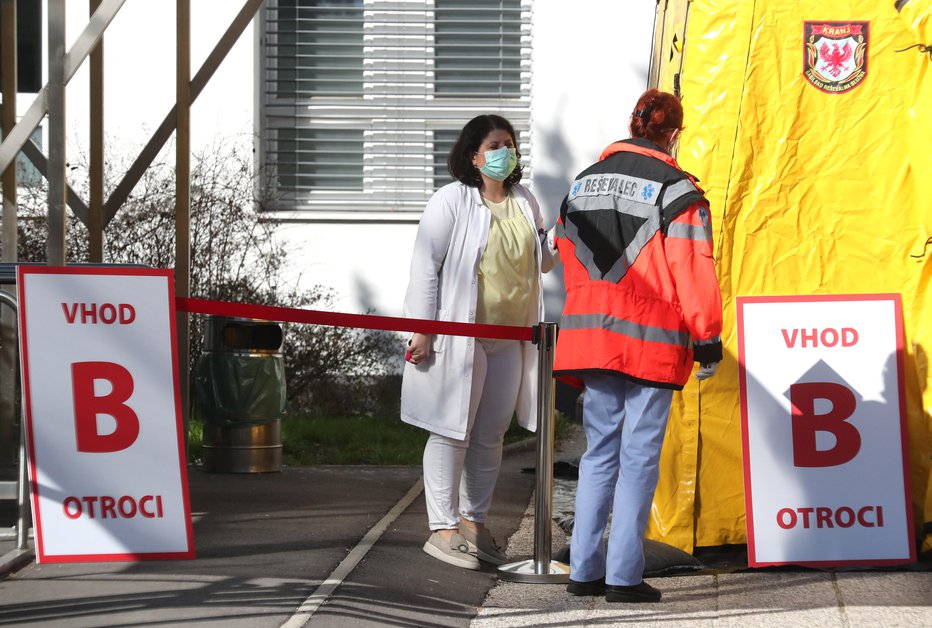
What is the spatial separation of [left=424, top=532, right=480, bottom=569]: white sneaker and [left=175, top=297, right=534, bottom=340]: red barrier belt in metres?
0.85

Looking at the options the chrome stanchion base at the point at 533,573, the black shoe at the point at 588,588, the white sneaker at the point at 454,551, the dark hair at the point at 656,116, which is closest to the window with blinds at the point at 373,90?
the white sneaker at the point at 454,551

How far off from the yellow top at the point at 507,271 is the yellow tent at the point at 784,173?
78 cm

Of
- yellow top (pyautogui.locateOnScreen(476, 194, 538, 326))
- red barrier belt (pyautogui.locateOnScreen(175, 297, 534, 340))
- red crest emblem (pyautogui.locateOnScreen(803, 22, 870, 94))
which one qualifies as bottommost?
red barrier belt (pyautogui.locateOnScreen(175, 297, 534, 340))

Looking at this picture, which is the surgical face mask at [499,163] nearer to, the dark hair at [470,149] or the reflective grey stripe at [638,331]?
the dark hair at [470,149]

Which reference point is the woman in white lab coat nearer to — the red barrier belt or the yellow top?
the yellow top

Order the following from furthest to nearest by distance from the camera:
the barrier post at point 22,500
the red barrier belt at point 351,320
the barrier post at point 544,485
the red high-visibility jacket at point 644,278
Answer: the barrier post at point 544,485 < the barrier post at point 22,500 < the red barrier belt at point 351,320 < the red high-visibility jacket at point 644,278

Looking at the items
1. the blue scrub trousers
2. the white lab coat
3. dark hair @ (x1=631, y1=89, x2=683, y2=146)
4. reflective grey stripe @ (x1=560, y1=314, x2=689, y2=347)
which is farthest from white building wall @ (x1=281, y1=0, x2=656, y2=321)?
reflective grey stripe @ (x1=560, y1=314, x2=689, y2=347)

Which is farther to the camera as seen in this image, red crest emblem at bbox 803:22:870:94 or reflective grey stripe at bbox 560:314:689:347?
red crest emblem at bbox 803:22:870:94

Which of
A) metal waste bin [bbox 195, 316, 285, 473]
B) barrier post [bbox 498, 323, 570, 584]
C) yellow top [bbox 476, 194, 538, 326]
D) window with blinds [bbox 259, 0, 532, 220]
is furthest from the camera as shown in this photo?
window with blinds [bbox 259, 0, 532, 220]

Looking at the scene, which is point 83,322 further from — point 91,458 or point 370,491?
point 370,491

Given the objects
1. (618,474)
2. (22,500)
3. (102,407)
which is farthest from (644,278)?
(22,500)

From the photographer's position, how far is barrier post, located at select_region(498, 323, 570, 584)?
4.97 meters

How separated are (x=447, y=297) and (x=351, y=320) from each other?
460 millimetres

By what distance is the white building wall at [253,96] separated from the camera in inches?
444
